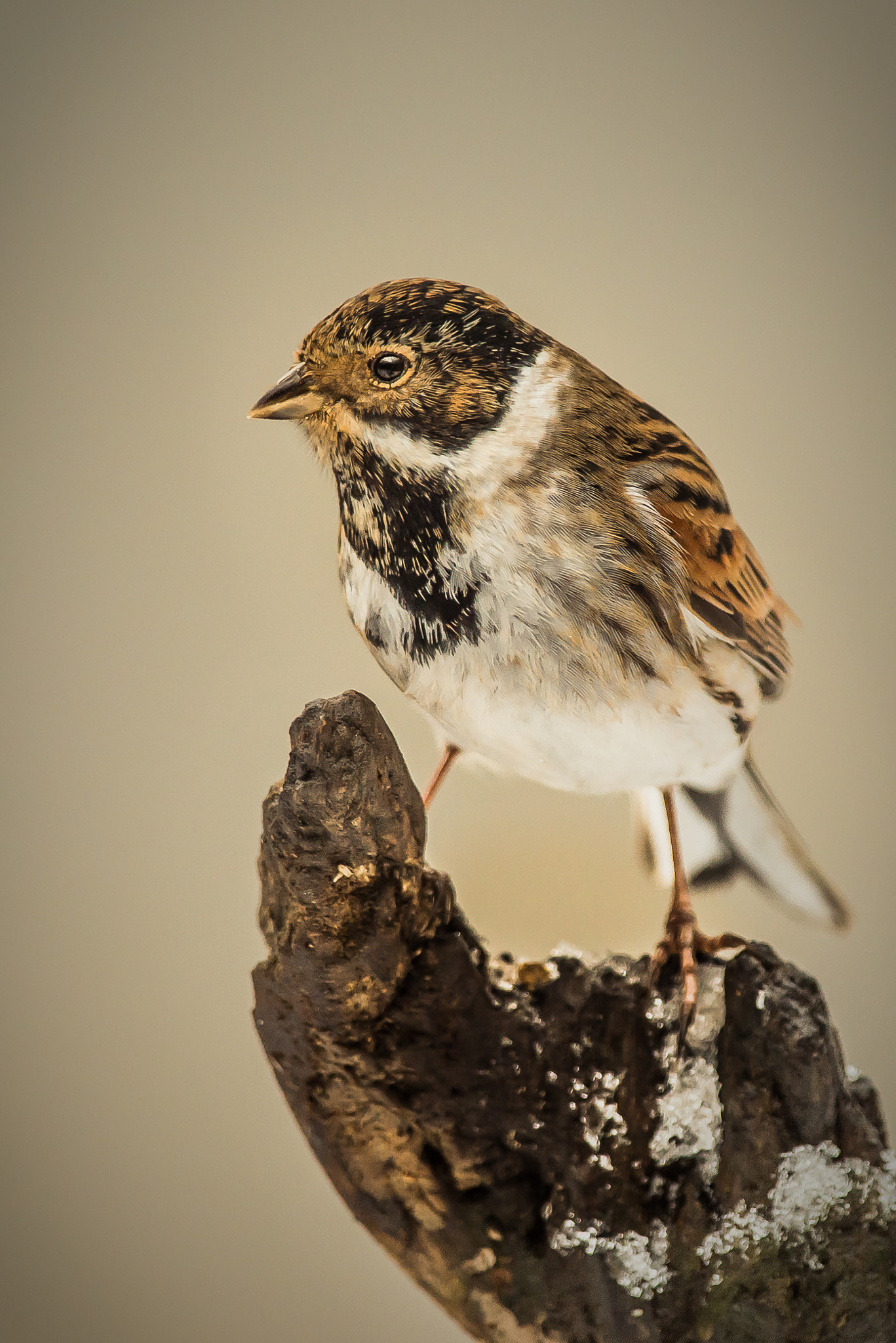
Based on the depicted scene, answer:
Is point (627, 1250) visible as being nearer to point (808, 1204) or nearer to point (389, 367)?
point (808, 1204)

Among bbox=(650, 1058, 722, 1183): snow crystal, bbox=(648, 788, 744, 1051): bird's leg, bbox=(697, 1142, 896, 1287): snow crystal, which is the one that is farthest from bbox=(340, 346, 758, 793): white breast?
bbox=(697, 1142, 896, 1287): snow crystal

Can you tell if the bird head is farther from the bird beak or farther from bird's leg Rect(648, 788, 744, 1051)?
bird's leg Rect(648, 788, 744, 1051)

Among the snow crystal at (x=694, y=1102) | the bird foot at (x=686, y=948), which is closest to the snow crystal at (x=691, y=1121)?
the snow crystal at (x=694, y=1102)

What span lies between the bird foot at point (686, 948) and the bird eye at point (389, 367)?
86cm

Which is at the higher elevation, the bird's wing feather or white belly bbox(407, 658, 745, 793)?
the bird's wing feather

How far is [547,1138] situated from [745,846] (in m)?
0.71

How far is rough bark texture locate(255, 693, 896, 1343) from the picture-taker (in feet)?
4.11

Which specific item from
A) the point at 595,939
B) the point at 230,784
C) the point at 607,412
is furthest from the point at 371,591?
the point at 595,939

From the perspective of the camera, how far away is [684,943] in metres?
1.52

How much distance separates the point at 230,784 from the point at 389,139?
44.4 inches

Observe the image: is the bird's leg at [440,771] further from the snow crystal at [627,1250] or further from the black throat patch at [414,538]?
the snow crystal at [627,1250]

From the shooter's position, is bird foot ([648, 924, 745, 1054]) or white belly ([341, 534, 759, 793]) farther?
bird foot ([648, 924, 745, 1054])

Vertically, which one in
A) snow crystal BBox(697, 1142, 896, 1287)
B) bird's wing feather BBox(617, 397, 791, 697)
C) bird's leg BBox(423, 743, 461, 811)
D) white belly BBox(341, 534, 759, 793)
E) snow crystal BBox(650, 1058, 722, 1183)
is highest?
bird's wing feather BBox(617, 397, 791, 697)

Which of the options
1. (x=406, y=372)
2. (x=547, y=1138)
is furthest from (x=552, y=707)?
(x=547, y=1138)
